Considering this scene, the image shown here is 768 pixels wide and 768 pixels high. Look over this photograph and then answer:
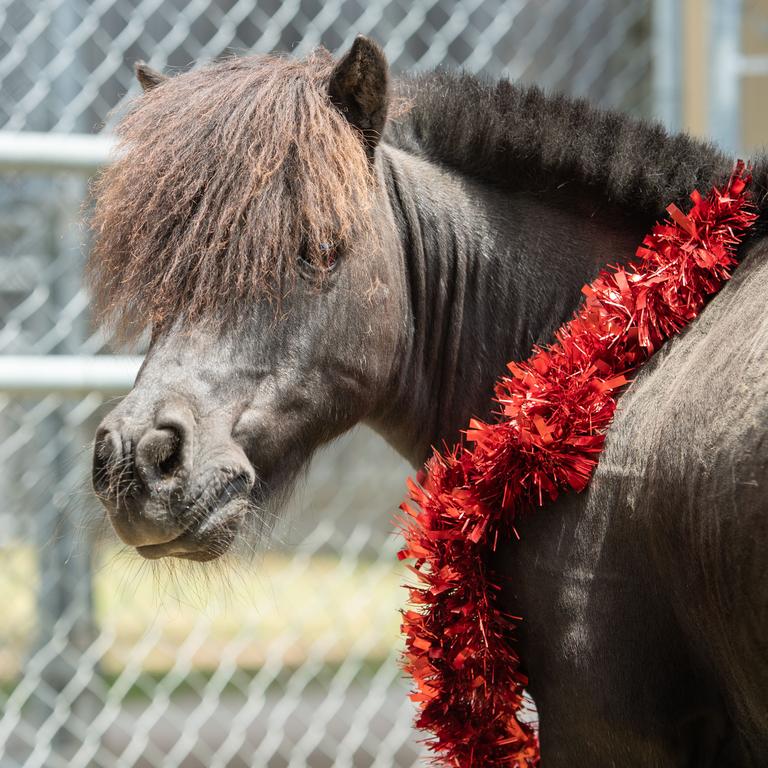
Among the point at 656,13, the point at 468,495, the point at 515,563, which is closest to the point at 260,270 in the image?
the point at 468,495

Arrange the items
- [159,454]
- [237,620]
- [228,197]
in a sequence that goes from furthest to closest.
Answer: [237,620] < [228,197] < [159,454]

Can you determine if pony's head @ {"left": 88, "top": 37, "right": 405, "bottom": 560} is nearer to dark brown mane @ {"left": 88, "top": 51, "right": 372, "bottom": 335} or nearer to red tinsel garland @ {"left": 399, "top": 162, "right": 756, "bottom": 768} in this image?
dark brown mane @ {"left": 88, "top": 51, "right": 372, "bottom": 335}

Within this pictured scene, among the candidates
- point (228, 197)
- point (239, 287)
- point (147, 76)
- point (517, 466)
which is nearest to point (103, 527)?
point (239, 287)

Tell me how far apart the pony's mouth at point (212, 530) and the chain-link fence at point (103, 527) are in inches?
7.2

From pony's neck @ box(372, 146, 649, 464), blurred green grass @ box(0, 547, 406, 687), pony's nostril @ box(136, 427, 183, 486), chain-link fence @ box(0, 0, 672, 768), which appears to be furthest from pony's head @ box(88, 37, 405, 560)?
blurred green grass @ box(0, 547, 406, 687)

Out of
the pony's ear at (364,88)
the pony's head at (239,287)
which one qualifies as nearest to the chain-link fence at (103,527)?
the pony's head at (239,287)

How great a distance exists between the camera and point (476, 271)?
205 cm

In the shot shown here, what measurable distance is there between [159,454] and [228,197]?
487 millimetres

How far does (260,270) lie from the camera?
175 cm

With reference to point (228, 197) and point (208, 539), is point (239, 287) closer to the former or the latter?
point (228, 197)

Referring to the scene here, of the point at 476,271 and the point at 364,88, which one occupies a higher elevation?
the point at 364,88

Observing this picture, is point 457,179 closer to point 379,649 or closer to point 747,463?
point 747,463

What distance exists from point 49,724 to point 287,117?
195 cm

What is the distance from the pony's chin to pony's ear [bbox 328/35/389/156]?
770mm
